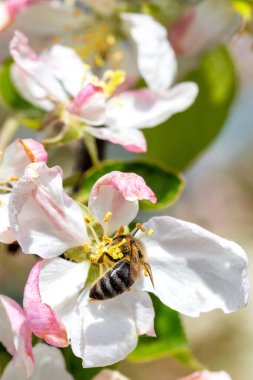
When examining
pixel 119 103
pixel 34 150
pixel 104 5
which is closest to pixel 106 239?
pixel 34 150

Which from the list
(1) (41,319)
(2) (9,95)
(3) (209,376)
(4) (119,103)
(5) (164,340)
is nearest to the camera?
(1) (41,319)

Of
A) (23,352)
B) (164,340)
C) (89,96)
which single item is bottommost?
(164,340)

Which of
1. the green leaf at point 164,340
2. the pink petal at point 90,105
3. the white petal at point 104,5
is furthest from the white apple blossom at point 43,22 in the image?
the green leaf at point 164,340

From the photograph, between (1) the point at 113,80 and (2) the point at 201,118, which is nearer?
(1) the point at 113,80

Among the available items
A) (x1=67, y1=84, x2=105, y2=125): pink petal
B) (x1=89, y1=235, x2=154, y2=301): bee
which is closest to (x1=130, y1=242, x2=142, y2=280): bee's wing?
(x1=89, y1=235, x2=154, y2=301): bee

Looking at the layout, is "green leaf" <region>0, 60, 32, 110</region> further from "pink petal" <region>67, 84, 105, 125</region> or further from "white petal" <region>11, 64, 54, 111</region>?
"pink petal" <region>67, 84, 105, 125</region>

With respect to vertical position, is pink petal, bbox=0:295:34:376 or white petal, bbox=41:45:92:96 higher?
white petal, bbox=41:45:92:96

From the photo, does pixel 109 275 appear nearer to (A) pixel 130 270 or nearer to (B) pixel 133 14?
(A) pixel 130 270

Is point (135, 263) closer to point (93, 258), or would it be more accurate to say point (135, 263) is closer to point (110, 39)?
point (93, 258)
